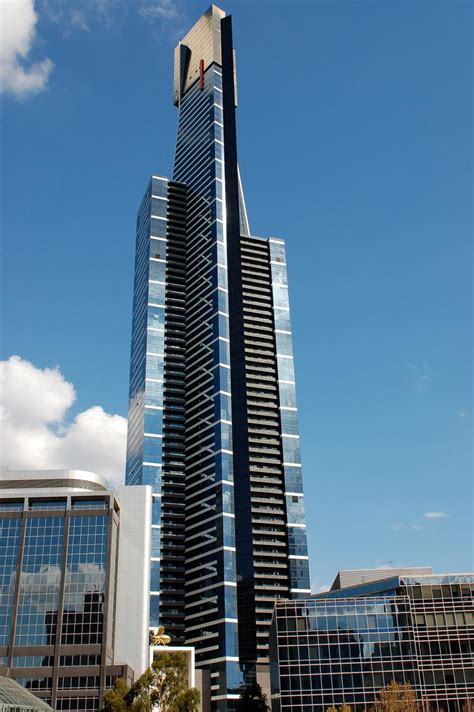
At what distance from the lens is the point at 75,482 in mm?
122875

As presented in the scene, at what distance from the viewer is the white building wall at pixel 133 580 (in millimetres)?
115812

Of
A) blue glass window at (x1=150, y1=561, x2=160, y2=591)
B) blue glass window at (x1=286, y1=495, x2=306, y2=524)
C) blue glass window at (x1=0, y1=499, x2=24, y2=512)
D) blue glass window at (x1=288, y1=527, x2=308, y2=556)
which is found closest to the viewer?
blue glass window at (x1=0, y1=499, x2=24, y2=512)

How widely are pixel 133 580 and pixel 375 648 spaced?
41973 mm

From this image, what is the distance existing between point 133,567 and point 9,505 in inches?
912

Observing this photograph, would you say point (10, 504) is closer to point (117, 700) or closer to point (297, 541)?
point (117, 700)

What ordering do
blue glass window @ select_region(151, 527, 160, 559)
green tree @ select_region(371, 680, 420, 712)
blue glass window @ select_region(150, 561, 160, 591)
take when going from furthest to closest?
blue glass window @ select_region(151, 527, 160, 559), blue glass window @ select_region(150, 561, 160, 591), green tree @ select_region(371, 680, 420, 712)

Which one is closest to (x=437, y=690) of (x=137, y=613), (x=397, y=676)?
(x=397, y=676)

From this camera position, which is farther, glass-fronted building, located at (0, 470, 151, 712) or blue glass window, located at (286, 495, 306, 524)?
blue glass window, located at (286, 495, 306, 524)

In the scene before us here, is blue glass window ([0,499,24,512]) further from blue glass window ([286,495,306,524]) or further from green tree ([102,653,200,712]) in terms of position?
blue glass window ([286,495,306,524])

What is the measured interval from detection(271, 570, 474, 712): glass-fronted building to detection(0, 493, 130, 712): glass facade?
2553 centimetres

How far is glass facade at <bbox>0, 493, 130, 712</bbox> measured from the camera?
10294cm

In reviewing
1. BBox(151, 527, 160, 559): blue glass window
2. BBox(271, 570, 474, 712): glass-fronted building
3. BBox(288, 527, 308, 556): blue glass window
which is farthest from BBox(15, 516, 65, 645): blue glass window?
BBox(288, 527, 308, 556): blue glass window

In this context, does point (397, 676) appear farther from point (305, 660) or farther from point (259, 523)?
point (259, 523)

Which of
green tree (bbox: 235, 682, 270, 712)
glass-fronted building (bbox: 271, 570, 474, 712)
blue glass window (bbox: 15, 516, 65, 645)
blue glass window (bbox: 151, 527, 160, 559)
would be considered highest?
blue glass window (bbox: 151, 527, 160, 559)
